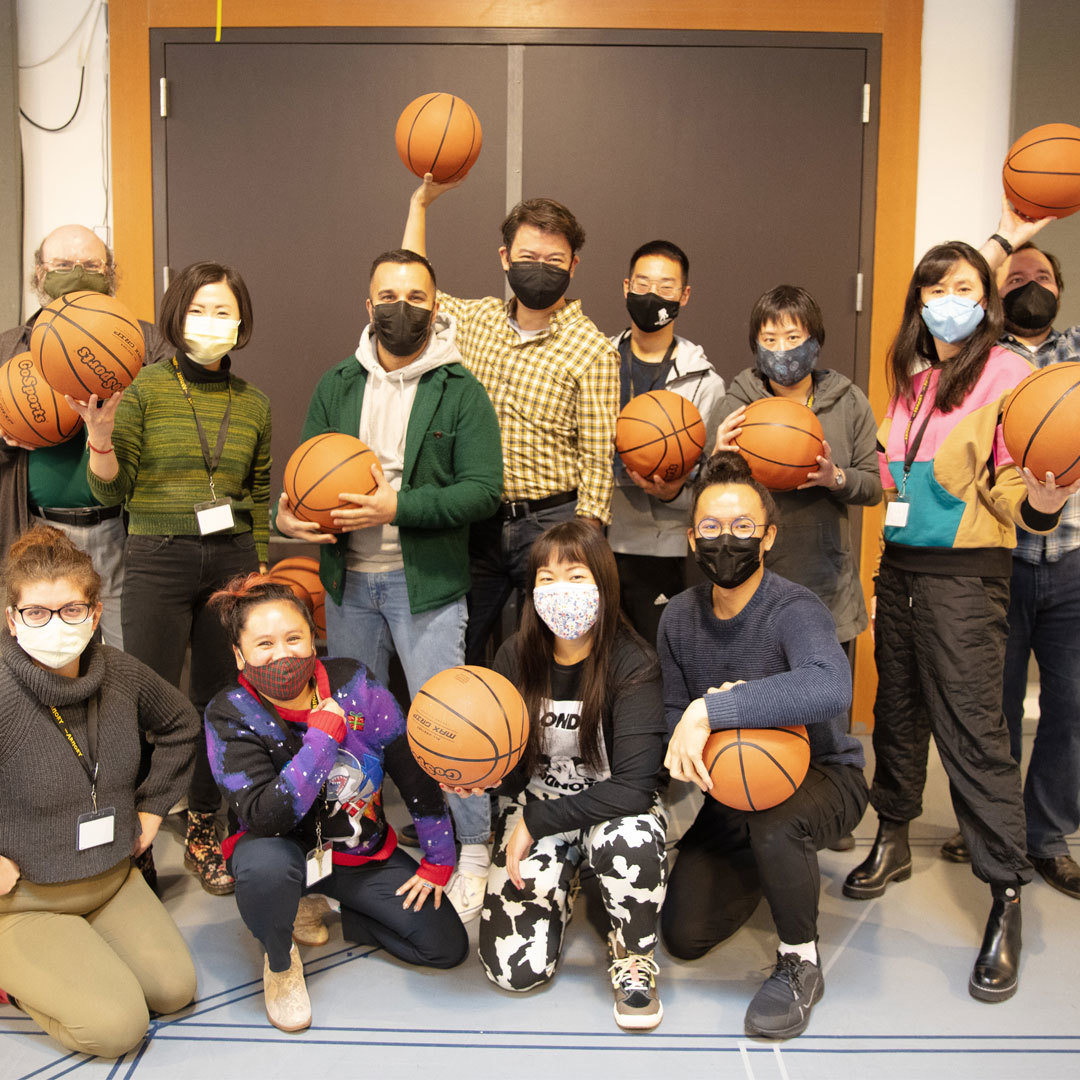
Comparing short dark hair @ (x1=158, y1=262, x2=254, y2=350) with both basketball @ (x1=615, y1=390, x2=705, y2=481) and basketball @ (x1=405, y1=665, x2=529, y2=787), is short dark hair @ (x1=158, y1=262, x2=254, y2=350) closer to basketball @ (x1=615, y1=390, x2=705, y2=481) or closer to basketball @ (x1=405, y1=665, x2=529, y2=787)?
basketball @ (x1=615, y1=390, x2=705, y2=481)

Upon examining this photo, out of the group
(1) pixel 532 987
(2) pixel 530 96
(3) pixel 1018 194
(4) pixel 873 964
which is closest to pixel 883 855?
(4) pixel 873 964

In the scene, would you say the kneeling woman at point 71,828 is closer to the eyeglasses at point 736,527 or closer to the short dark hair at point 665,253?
the eyeglasses at point 736,527

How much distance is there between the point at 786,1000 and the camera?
2.49 metres

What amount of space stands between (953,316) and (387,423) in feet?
5.29

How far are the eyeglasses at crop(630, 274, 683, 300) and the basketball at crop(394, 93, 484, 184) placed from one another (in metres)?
0.72

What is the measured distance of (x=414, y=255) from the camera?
300 centimetres

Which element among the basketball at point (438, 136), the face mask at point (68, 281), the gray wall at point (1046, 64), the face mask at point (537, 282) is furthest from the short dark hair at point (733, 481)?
the gray wall at point (1046, 64)

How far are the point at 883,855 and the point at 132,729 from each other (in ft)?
7.37

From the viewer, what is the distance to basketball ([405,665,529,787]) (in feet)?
7.94

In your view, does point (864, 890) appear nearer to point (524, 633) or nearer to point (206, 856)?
point (524, 633)

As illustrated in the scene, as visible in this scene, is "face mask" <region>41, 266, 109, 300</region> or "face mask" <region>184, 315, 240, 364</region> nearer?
"face mask" <region>184, 315, 240, 364</region>

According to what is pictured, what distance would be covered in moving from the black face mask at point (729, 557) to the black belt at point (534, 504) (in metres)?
0.73

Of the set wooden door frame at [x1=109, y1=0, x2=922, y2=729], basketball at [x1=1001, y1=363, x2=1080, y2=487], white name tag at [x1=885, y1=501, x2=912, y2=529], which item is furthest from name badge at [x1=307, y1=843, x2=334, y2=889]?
wooden door frame at [x1=109, y1=0, x2=922, y2=729]

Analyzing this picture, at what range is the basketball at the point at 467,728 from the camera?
242 centimetres
